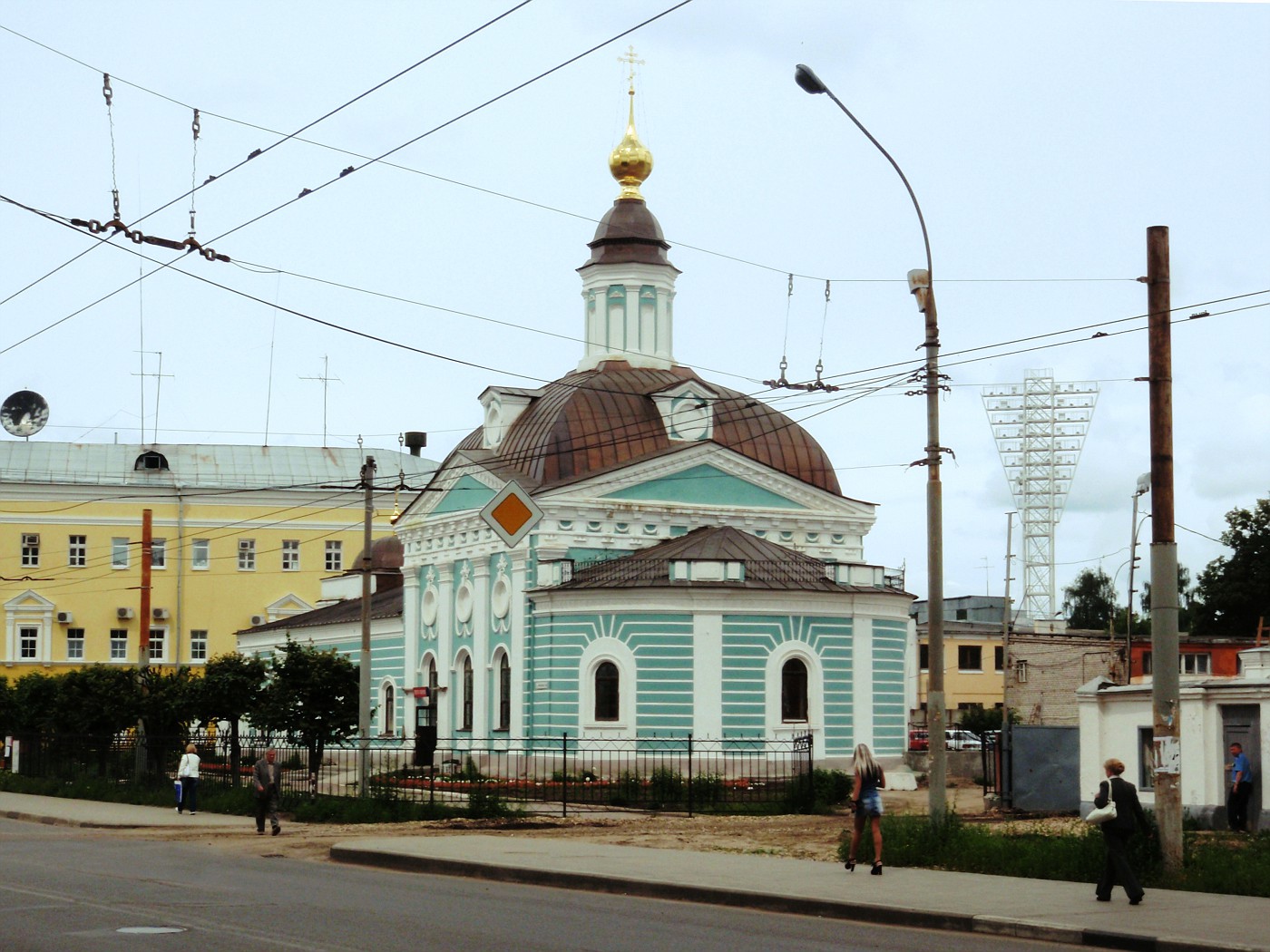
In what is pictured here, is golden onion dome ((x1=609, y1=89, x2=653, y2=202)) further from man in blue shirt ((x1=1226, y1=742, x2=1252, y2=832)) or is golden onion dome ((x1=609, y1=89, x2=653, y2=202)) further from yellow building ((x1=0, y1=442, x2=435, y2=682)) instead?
man in blue shirt ((x1=1226, y1=742, x2=1252, y2=832))

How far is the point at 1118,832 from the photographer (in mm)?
16672

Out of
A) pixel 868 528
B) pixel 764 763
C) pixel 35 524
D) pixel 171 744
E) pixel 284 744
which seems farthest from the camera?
pixel 35 524

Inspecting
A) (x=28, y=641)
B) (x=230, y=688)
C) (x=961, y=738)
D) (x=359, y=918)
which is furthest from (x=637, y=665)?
(x=28, y=641)

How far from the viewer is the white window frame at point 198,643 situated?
76.2 m

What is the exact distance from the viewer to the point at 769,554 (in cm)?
4650

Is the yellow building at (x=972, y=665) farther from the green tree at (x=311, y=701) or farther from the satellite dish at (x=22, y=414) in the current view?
the green tree at (x=311, y=701)

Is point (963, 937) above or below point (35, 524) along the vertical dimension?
below

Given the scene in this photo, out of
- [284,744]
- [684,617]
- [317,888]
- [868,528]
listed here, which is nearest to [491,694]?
[684,617]

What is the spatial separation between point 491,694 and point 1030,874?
30810 mm

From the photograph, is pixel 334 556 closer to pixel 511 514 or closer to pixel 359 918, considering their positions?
pixel 511 514

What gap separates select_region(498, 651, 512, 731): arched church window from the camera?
4734 cm

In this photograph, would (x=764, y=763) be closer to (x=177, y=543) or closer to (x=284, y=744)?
(x=284, y=744)

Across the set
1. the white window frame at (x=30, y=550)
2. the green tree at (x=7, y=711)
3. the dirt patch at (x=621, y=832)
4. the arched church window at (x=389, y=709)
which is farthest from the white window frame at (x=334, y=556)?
the dirt patch at (x=621, y=832)

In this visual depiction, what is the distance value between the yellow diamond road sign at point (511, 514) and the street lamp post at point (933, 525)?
5.81 meters
